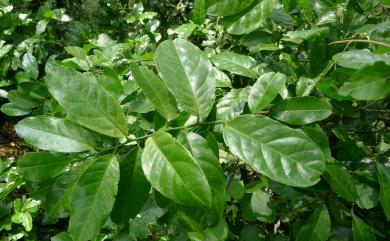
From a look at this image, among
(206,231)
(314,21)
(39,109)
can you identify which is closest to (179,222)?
(206,231)

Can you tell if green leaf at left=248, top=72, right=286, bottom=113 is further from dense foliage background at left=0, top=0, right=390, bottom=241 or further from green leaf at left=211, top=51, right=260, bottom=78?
green leaf at left=211, top=51, right=260, bottom=78

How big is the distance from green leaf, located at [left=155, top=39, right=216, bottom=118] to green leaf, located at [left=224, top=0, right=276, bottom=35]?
0.16m

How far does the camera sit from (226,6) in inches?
33.4

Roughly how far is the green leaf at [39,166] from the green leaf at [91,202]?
0.12 meters

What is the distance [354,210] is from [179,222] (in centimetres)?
46

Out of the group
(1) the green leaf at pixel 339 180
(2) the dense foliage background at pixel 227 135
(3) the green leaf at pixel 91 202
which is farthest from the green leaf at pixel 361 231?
(3) the green leaf at pixel 91 202

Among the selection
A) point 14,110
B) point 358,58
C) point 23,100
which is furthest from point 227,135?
point 14,110

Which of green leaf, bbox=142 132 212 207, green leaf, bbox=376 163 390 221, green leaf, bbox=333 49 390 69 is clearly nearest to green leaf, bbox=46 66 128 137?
green leaf, bbox=142 132 212 207

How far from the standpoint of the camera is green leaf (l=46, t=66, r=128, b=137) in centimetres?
73

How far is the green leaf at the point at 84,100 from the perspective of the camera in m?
0.73

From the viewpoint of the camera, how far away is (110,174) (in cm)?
72

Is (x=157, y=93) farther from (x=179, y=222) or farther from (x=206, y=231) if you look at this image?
(x=179, y=222)

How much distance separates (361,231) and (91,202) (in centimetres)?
63

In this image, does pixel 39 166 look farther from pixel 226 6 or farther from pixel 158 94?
pixel 226 6
